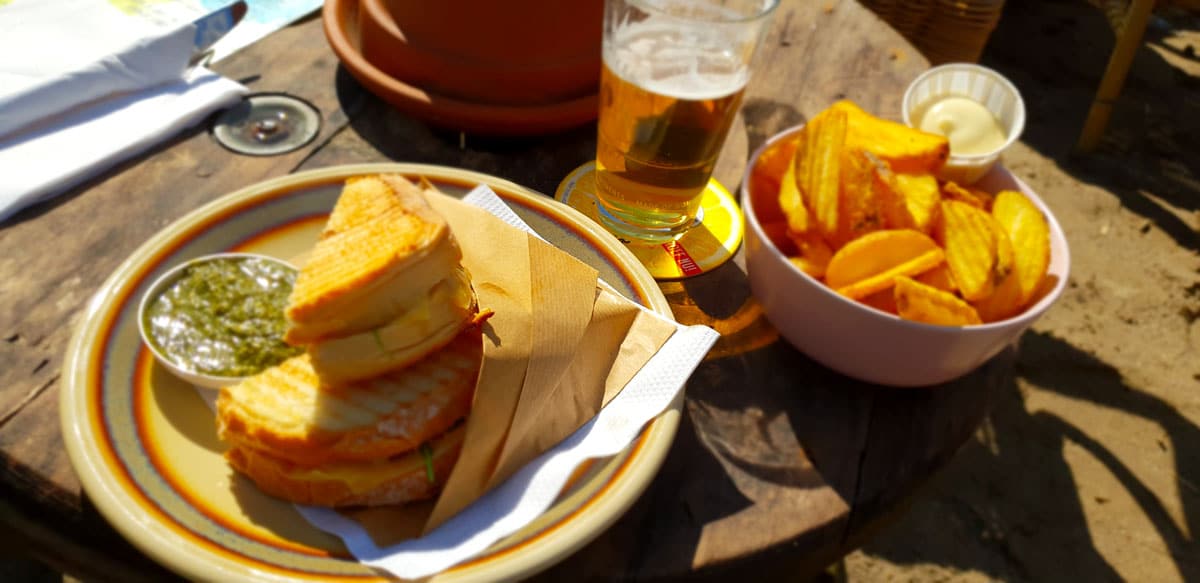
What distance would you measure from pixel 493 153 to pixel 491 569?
41.5 inches

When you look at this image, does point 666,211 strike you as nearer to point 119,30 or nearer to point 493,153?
point 493,153

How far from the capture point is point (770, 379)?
1.44m

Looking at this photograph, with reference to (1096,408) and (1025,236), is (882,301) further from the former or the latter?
(1096,408)

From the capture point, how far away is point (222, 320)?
125 centimetres

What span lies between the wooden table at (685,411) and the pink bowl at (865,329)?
0.08 meters

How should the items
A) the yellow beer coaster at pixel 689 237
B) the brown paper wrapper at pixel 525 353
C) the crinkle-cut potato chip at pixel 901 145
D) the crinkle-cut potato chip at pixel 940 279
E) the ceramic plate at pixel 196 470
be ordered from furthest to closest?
the yellow beer coaster at pixel 689 237
the crinkle-cut potato chip at pixel 901 145
the crinkle-cut potato chip at pixel 940 279
the brown paper wrapper at pixel 525 353
the ceramic plate at pixel 196 470

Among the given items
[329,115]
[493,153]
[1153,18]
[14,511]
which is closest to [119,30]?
[329,115]

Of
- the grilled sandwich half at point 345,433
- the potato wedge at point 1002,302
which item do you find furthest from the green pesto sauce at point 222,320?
the potato wedge at point 1002,302

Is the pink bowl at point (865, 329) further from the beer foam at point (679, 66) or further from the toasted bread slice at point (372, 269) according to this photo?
the toasted bread slice at point (372, 269)

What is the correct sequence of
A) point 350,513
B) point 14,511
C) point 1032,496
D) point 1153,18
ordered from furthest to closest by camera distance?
point 1153,18 < point 1032,496 < point 14,511 < point 350,513

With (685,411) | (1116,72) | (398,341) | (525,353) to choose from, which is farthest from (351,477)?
(1116,72)

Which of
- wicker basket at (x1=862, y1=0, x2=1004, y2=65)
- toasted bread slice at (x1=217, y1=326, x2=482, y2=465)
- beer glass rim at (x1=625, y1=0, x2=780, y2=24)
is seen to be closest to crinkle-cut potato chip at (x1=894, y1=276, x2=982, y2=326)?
beer glass rim at (x1=625, y1=0, x2=780, y2=24)

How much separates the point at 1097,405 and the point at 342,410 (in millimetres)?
3175

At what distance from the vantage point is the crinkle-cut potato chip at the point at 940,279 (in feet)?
4.31
